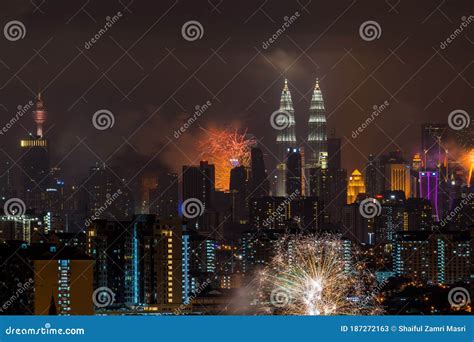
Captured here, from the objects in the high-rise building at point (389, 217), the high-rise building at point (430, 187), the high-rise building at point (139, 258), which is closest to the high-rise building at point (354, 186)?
the high-rise building at point (389, 217)

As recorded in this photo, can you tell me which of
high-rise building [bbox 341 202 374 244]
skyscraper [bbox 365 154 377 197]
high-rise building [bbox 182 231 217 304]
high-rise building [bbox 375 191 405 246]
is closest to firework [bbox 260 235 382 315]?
high-rise building [bbox 182 231 217 304]

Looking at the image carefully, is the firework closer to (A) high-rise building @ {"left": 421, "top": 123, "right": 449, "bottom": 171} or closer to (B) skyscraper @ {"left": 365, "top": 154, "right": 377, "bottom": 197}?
(A) high-rise building @ {"left": 421, "top": 123, "right": 449, "bottom": 171}

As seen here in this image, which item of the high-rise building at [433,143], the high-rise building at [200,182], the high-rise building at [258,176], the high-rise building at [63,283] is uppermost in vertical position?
the high-rise building at [433,143]

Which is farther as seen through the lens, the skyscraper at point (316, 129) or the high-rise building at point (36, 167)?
the skyscraper at point (316, 129)

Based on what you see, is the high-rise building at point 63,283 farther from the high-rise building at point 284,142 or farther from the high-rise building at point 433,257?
the high-rise building at point 433,257

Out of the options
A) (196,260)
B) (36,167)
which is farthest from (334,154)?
(36,167)

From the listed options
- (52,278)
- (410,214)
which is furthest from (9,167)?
(410,214)

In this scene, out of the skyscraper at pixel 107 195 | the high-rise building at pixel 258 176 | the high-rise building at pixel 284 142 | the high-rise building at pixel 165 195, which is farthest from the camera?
the high-rise building at pixel 258 176

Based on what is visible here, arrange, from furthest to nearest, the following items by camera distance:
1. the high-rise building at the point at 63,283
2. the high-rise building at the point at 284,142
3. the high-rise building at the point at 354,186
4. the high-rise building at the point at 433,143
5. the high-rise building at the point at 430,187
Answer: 1. the high-rise building at the point at 430,187
2. the high-rise building at the point at 354,186
3. the high-rise building at the point at 433,143
4. the high-rise building at the point at 284,142
5. the high-rise building at the point at 63,283
